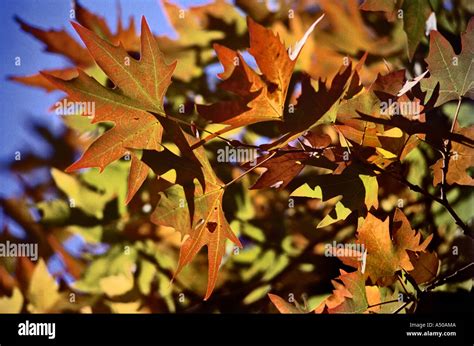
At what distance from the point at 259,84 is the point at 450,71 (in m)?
0.18

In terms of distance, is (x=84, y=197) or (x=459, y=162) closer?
(x=459, y=162)

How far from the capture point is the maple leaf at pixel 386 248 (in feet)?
1.65

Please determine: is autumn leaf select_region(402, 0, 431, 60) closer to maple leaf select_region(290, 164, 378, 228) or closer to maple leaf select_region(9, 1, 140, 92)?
maple leaf select_region(290, 164, 378, 228)

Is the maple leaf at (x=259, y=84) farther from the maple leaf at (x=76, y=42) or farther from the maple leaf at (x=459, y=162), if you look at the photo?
the maple leaf at (x=76, y=42)

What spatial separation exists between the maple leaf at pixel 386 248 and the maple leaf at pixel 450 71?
116 millimetres

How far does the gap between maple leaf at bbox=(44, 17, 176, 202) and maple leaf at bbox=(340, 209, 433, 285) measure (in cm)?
20

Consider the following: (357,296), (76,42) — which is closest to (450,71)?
(357,296)

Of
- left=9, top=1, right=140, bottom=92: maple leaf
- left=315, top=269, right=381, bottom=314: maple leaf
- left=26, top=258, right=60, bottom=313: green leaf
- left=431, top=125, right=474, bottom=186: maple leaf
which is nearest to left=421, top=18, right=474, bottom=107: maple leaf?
left=431, top=125, right=474, bottom=186: maple leaf

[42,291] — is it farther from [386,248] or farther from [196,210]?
[386,248]

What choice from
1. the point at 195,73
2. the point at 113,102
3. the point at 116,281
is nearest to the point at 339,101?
the point at 113,102

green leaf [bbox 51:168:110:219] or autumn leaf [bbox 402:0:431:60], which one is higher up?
autumn leaf [bbox 402:0:431:60]

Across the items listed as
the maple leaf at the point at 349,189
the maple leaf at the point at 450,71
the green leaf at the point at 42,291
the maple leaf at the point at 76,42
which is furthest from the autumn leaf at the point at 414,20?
the green leaf at the point at 42,291

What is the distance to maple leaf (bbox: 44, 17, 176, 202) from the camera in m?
0.49

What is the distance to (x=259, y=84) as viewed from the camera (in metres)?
0.47
